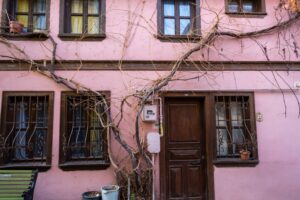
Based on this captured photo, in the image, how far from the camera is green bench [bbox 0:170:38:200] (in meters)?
5.13

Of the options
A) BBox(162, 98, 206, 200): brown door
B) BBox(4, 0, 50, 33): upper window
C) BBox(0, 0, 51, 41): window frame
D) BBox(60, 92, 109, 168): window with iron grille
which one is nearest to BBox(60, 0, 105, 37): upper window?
BBox(0, 0, 51, 41): window frame

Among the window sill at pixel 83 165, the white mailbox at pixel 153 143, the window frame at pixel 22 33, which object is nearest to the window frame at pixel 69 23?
the window frame at pixel 22 33

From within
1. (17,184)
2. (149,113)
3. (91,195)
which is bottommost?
(91,195)

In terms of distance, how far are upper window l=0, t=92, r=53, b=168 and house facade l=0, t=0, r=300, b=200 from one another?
20mm

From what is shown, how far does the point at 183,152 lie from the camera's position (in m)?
6.38

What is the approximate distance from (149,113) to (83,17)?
2.59 m

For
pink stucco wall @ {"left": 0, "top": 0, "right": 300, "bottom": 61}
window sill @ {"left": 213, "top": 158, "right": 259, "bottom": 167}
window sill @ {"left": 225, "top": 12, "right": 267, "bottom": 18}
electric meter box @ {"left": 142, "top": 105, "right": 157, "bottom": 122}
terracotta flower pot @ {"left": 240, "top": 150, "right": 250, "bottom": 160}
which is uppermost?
window sill @ {"left": 225, "top": 12, "right": 267, "bottom": 18}

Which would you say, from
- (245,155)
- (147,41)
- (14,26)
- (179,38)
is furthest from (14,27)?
(245,155)

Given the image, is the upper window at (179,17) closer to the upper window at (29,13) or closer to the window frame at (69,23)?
the window frame at (69,23)

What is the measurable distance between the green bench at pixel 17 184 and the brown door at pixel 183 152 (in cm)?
262

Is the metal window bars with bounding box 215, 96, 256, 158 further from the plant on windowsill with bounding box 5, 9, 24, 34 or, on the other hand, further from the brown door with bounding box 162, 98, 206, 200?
the plant on windowsill with bounding box 5, 9, 24, 34

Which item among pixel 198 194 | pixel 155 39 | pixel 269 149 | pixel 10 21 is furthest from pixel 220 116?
pixel 10 21

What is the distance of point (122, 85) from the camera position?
6.26m

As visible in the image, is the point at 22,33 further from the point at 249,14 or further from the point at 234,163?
the point at 234,163
